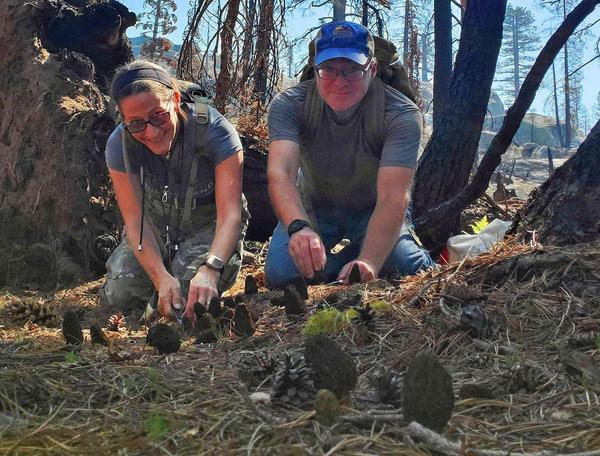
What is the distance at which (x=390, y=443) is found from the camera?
1619 millimetres

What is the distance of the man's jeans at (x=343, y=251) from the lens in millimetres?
4578

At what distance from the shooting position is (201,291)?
3572 millimetres

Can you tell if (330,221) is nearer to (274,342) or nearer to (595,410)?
(274,342)

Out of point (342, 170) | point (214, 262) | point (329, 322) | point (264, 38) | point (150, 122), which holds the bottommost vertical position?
point (329, 322)

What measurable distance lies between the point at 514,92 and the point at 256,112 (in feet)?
219

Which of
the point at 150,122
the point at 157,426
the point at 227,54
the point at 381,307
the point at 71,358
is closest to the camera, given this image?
the point at 157,426

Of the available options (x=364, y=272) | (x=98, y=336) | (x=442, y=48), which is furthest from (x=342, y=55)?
(x=442, y=48)

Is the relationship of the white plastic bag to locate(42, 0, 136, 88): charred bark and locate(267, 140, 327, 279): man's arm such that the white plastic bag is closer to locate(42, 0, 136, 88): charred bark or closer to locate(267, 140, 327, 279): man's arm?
locate(267, 140, 327, 279): man's arm

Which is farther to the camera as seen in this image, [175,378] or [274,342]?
[274,342]

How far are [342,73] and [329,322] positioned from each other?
1756 millimetres

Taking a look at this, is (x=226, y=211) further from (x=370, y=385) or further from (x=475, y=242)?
(x=370, y=385)

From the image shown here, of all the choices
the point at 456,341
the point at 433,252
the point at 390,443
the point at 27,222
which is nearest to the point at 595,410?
the point at 390,443

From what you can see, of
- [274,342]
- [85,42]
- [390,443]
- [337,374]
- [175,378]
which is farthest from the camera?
[85,42]

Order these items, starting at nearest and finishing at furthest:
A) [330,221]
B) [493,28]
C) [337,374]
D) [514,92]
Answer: [337,374]
[330,221]
[493,28]
[514,92]
